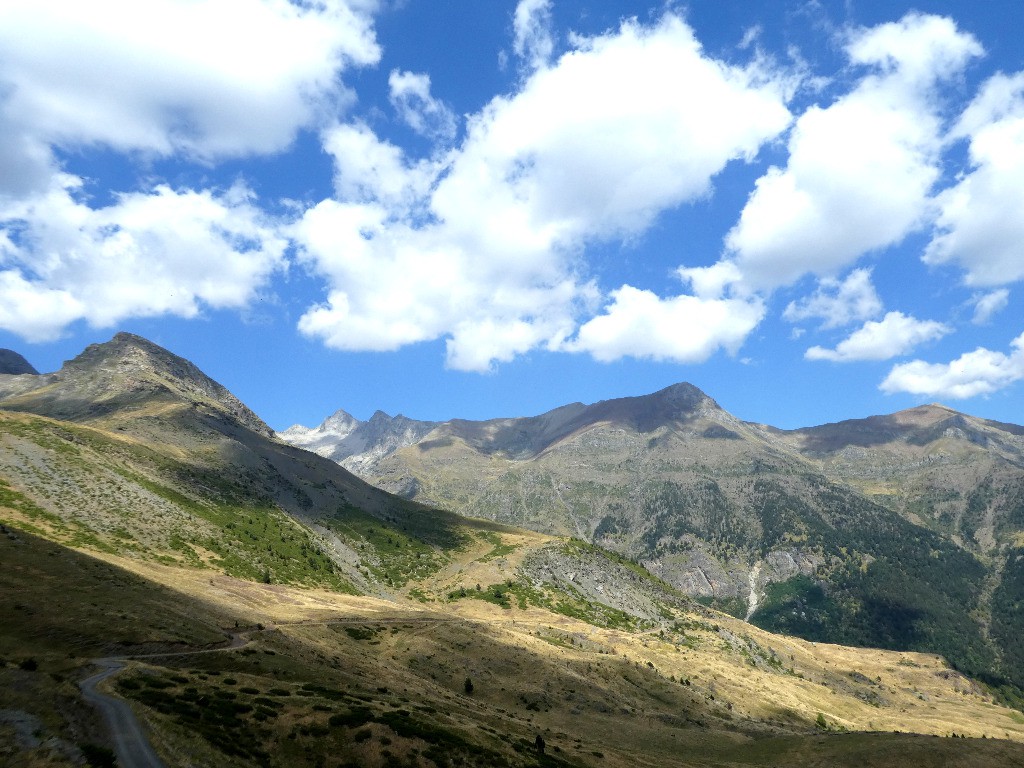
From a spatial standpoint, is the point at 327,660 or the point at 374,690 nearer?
the point at 374,690

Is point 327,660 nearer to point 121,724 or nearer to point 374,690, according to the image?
point 374,690

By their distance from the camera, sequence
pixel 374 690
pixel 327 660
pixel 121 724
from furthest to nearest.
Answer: pixel 327 660 < pixel 374 690 < pixel 121 724

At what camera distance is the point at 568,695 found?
90.1 metres

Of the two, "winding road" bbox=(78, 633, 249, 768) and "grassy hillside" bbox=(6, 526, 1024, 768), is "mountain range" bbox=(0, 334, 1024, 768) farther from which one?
"winding road" bbox=(78, 633, 249, 768)

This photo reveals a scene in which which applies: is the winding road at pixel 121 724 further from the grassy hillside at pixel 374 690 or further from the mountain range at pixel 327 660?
the grassy hillside at pixel 374 690

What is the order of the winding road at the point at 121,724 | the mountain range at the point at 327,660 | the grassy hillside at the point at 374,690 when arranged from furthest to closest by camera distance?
the mountain range at the point at 327,660
the grassy hillside at the point at 374,690
the winding road at the point at 121,724

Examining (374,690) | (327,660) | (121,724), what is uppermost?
(121,724)

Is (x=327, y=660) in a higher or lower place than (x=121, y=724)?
lower

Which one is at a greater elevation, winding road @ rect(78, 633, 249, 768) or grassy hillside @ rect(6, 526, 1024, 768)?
winding road @ rect(78, 633, 249, 768)

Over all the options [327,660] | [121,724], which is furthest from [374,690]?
[121,724]

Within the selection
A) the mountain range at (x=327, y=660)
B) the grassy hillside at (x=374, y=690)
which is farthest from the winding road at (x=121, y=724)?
the grassy hillside at (x=374, y=690)

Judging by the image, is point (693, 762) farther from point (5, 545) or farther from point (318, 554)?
point (318, 554)

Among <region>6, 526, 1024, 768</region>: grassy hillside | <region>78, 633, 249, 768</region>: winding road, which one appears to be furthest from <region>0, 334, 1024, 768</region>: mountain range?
<region>78, 633, 249, 768</region>: winding road

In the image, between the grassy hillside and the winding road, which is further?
the grassy hillside
